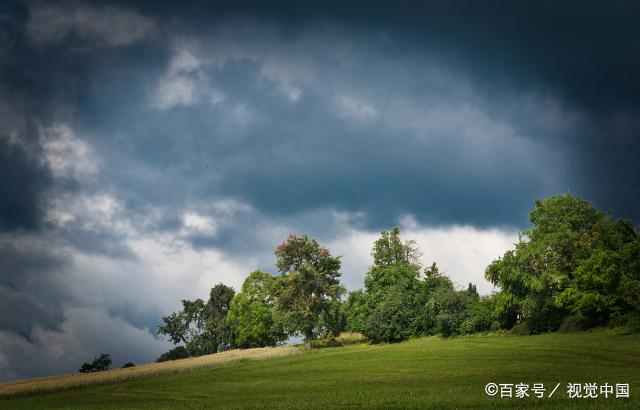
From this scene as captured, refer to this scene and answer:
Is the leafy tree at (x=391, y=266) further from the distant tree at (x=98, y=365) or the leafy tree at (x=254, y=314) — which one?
the distant tree at (x=98, y=365)

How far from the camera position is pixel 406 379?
1373 inches

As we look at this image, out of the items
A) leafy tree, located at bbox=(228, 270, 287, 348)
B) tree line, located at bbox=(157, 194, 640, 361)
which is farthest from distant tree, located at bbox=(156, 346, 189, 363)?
leafy tree, located at bbox=(228, 270, 287, 348)

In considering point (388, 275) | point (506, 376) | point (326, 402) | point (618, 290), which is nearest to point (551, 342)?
point (618, 290)

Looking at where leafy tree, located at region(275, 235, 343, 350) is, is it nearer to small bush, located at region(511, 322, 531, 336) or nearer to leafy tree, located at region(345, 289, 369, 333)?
leafy tree, located at region(345, 289, 369, 333)

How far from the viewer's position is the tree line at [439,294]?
59.4 metres

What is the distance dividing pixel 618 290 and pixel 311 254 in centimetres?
4502

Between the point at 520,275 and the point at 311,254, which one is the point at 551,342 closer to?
the point at 520,275

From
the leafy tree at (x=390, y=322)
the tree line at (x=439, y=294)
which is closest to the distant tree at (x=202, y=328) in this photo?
the tree line at (x=439, y=294)

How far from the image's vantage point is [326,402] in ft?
79.8

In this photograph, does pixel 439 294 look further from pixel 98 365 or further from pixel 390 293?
pixel 98 365

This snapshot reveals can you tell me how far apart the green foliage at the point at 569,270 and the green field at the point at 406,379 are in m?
4.50

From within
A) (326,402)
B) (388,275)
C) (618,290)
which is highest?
(388,275)

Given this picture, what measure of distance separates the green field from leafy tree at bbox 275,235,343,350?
20387 mm

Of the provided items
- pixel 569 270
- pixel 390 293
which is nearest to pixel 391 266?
pixel 390 293
